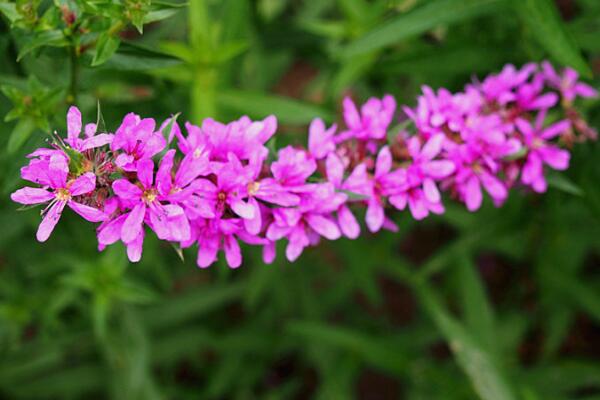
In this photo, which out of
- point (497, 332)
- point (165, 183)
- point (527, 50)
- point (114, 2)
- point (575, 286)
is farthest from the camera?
point (497, 332)

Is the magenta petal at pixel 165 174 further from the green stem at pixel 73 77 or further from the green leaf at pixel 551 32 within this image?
the green leaf at pixel 551 32

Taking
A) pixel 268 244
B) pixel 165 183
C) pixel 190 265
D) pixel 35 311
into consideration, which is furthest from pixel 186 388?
pixel 165 183

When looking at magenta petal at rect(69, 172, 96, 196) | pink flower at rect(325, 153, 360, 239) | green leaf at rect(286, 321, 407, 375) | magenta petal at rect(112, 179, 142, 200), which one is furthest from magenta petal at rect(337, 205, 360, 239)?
green leaf at rect(286, 321, 407, 375)

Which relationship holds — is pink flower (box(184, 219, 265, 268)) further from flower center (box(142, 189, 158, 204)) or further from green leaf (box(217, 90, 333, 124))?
green leaf (box(217, 90, 333, 124))

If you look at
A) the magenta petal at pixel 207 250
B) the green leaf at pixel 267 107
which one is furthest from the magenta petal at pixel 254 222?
the green leaf at pixel 267 107

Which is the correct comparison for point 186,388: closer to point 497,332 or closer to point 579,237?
point 497,332

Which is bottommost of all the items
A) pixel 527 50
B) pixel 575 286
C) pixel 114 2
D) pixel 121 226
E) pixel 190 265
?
pixel 190 265
